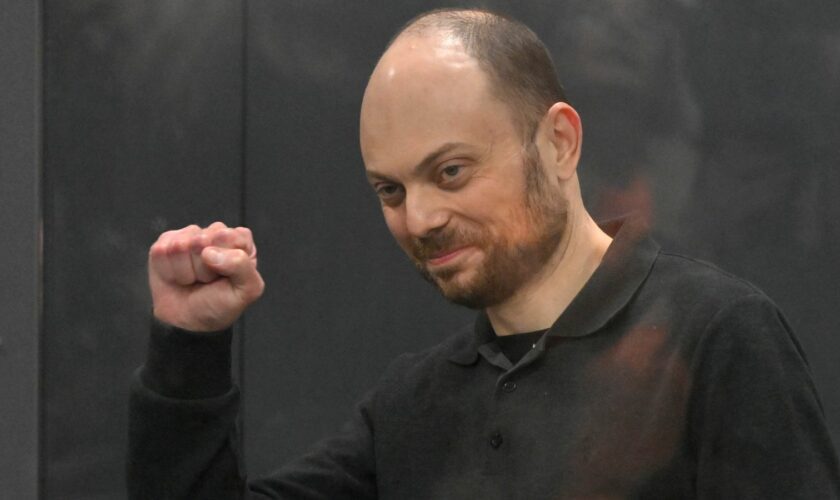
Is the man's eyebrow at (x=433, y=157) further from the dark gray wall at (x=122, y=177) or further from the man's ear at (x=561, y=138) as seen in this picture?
the dark gray wall at (x=122, y=177)

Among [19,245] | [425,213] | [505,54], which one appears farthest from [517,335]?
[19,245]

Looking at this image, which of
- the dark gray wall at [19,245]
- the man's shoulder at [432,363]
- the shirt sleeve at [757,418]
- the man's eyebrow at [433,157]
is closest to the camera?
the shirt sleeve at [757,418]

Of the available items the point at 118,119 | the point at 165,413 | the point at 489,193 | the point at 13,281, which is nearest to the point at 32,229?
the point at 13,281

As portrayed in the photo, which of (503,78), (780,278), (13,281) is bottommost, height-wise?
(13,281)

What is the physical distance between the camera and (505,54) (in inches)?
51.2

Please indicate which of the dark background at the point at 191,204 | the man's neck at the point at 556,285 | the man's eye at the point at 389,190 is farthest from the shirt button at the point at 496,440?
the dark background at the point at 191,204

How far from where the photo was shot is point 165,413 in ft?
4.32

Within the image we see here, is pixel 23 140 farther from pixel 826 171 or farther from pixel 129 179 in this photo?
pixel 826 171

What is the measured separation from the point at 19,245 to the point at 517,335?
3.46ft

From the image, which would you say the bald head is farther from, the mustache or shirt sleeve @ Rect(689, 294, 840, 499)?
shirt sleeve @ Rect(689, 294, 840, 499)

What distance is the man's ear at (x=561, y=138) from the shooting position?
4.33ft

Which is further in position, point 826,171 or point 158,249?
point 826,171

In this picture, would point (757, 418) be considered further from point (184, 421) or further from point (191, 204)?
point (191, 204)

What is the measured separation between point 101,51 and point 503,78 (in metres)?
1.04
